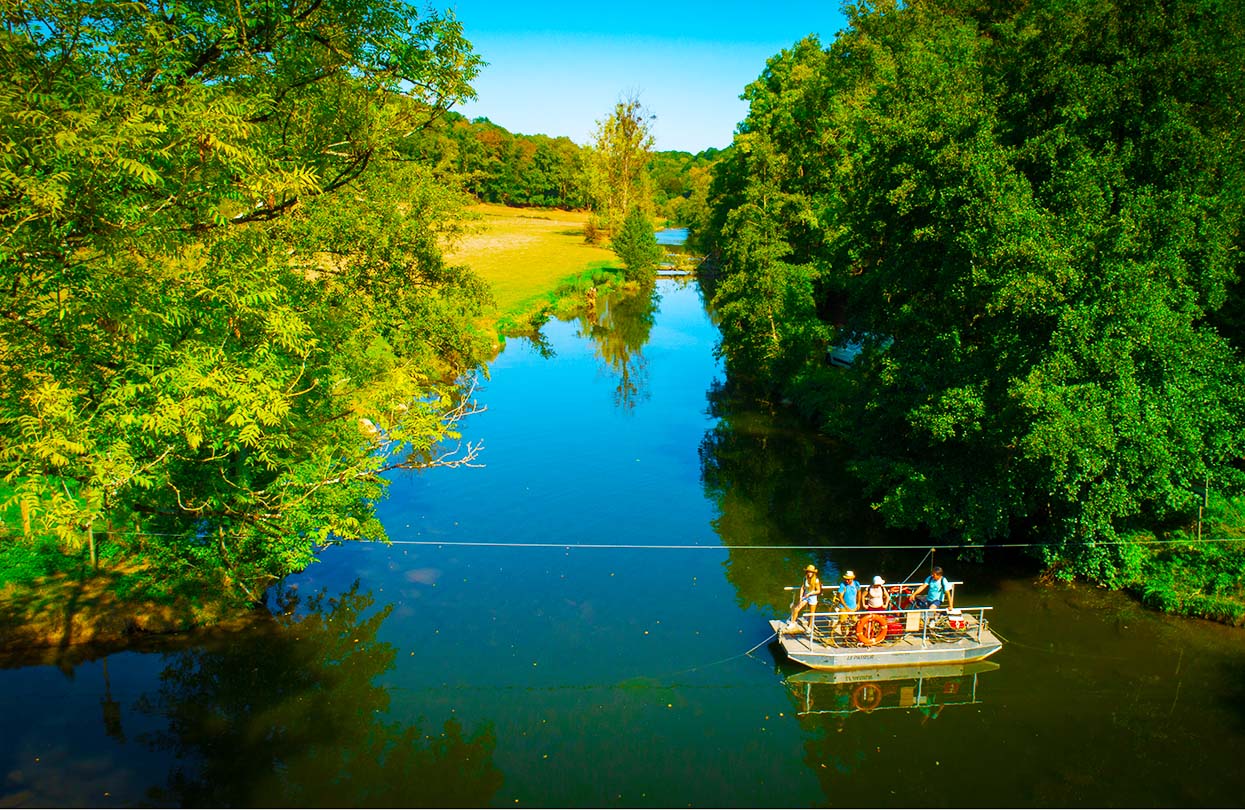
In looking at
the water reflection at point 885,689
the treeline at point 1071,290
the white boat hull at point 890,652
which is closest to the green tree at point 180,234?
the white boat hull at point 890,652

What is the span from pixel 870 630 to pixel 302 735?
38.6 feet

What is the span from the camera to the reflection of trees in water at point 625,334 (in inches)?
1597

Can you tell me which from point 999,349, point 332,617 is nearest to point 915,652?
point 999,349

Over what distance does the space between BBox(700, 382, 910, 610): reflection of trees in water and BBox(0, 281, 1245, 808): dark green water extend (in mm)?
149

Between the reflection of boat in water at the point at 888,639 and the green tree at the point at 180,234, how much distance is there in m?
8.97

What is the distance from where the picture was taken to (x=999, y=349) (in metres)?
19.1

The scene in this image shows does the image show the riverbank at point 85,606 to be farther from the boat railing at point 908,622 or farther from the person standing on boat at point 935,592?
the person standing on boat at point 935,592

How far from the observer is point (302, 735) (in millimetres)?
14680

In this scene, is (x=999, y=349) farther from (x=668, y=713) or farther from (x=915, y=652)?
(x=668, y=713)

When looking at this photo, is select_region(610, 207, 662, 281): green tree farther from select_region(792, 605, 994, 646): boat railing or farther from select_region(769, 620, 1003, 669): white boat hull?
select_region(769, 620, 1003, 669): white boat hull

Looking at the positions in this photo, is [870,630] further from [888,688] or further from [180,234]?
[180,234]

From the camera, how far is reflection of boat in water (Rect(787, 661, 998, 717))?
16.1 metres

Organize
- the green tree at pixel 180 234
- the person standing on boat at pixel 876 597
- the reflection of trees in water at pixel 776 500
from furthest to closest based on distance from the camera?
the reflection of trees in water at pixel 776 500 → the person standing on boat at pixel 876 597 → the green tree at pixel 180 234

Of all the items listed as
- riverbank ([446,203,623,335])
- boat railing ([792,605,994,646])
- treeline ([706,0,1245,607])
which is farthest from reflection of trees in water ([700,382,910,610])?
riverbank ([446,203,623,335])
